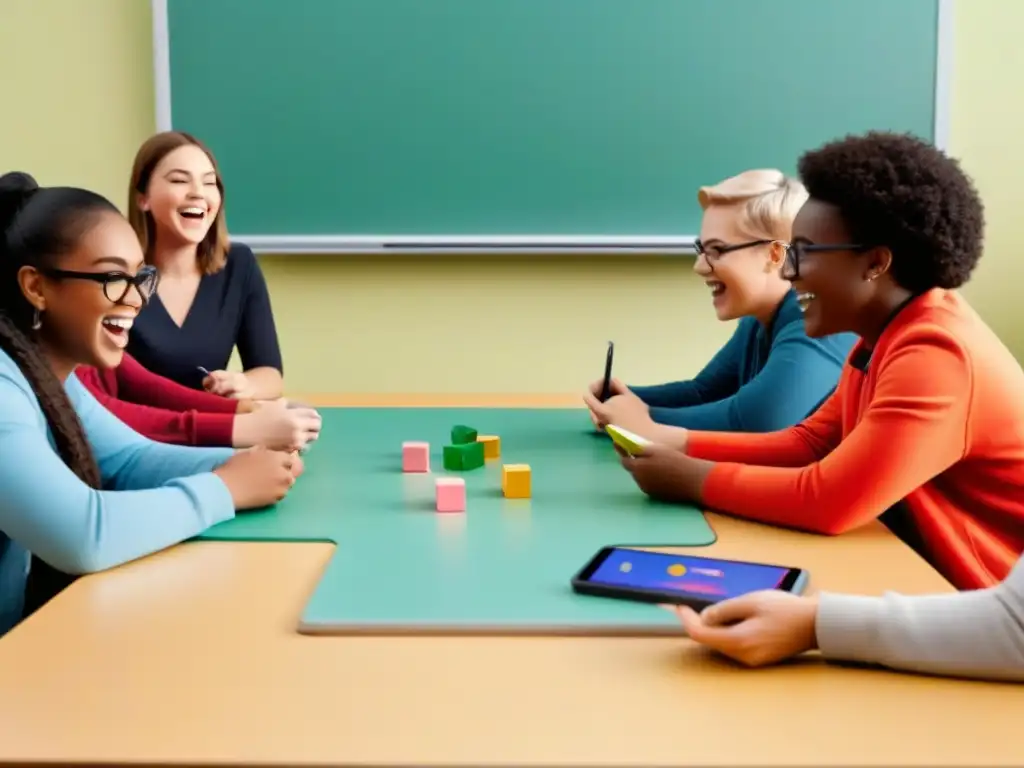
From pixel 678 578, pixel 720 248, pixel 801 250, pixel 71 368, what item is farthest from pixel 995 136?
pixel 71 368

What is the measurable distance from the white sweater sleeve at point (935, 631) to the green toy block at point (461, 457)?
82 cm

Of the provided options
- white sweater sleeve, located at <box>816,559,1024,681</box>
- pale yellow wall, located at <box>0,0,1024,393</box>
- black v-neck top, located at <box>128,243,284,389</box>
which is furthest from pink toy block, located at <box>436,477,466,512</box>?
pale yellow wall, located at <box>0,0,1024,393</box>

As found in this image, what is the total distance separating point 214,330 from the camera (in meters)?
2.48

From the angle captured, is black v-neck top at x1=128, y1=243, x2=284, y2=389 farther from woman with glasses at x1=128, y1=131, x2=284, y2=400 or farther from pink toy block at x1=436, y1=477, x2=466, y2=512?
pink toy block at x1=436, y1=477, x2=466, y2=512

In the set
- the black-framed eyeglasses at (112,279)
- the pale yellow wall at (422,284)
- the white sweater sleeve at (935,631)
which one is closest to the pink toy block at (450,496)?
the black-framed eyeglasses at (112,279)

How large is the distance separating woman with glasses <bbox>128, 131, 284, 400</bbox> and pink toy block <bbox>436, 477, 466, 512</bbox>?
3.03 ft

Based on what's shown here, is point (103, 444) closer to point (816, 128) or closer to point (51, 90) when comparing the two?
point (51, 90)

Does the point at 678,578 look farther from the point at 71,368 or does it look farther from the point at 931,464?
the point at 71,368

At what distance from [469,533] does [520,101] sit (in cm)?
205

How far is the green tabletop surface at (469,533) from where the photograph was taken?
1040 mm

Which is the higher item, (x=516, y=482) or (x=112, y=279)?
(x=112, y=279)

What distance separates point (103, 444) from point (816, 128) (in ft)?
7.46

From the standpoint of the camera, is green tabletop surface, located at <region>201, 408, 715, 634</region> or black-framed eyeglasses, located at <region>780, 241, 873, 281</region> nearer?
green tabletop surface, located at <region>201, 408, 715, 634</region>

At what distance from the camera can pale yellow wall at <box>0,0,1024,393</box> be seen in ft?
10.4
